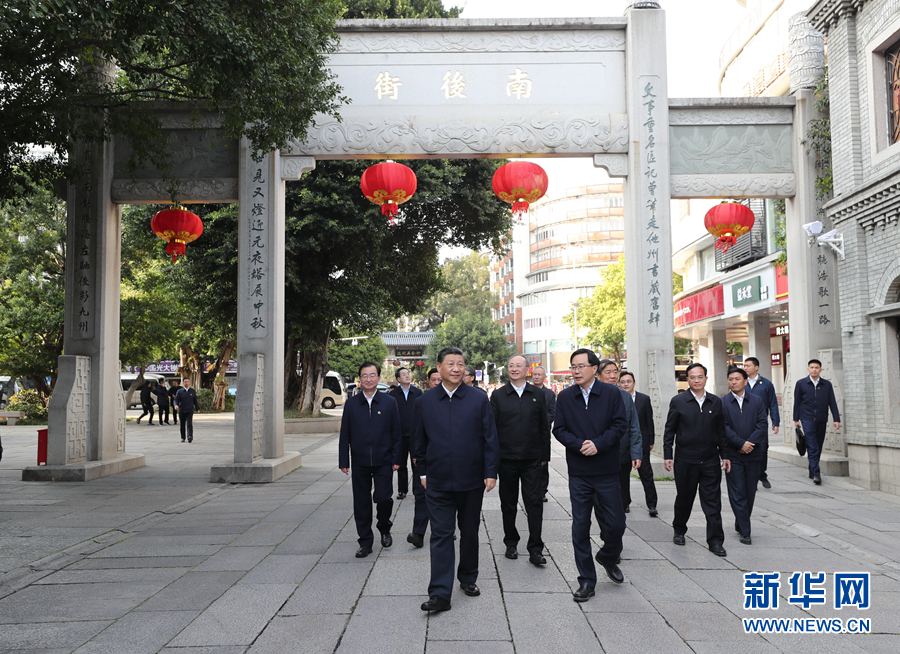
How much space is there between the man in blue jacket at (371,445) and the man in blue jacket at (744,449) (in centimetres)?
307

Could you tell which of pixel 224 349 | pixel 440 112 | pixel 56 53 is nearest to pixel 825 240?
pixel 440 112

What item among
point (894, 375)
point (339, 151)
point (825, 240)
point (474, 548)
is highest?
point (339, 151)

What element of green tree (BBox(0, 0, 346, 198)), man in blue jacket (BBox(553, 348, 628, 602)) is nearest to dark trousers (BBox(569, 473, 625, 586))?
man in blue jacket (BBox(553, 348, 628, 602))

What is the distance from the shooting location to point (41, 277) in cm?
2262

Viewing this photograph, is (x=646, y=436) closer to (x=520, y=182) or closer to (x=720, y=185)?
(x=520, y=182)

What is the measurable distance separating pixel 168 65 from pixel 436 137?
13.0 feet

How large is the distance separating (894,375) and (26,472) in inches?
483

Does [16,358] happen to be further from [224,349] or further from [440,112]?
[440,112]

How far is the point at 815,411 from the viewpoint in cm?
994

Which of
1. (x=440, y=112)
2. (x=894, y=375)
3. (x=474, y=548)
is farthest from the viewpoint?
(x=440, y=112)

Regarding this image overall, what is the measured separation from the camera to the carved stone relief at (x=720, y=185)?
445 inches

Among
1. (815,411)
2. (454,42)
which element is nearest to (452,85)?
(454,42)

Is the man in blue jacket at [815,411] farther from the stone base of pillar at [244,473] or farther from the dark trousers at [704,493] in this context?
the stone base of pillar at [244,473]

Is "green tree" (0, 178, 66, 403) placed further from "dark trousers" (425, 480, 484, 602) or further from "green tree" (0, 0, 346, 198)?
"dark trousers" (425, 480, 484, 602)
